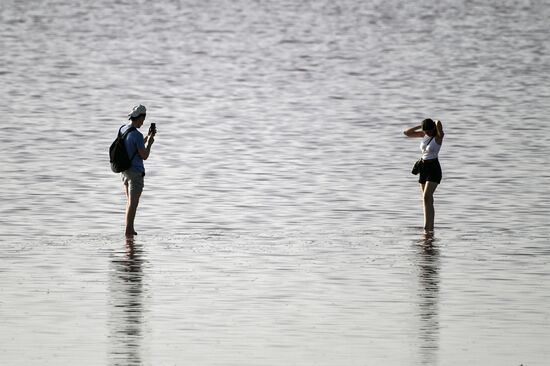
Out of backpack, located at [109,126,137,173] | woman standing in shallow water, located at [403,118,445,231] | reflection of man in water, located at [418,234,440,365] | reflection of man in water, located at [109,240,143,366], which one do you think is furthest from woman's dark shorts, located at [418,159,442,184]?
reflection of man in water, located at [109,240,143,366]

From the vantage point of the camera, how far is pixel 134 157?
2159 cm

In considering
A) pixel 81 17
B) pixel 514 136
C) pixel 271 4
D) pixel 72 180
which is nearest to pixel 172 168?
pixel 72 180

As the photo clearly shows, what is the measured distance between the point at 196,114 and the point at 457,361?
103 ft

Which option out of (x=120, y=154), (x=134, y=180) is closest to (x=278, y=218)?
(x=134, y=180)

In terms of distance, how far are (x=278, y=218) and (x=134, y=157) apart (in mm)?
3300

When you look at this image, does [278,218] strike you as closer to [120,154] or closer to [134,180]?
[134,180]

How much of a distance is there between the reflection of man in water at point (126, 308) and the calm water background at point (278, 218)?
0.04m

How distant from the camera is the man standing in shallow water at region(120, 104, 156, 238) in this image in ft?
70.4

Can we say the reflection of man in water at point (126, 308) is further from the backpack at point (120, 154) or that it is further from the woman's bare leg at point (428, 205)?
the woman's bare leg at point (428, 205)

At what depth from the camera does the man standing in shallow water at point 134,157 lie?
2145cm

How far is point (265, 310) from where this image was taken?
1675 centimetres

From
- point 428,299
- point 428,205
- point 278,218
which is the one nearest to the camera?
point 428,299

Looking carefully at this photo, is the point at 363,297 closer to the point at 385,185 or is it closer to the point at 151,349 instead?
the point at 151,349

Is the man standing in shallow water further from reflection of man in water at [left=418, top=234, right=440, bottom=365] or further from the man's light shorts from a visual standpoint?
reflection of man in water at [left=418, top=234, right=440, bottom=365]
